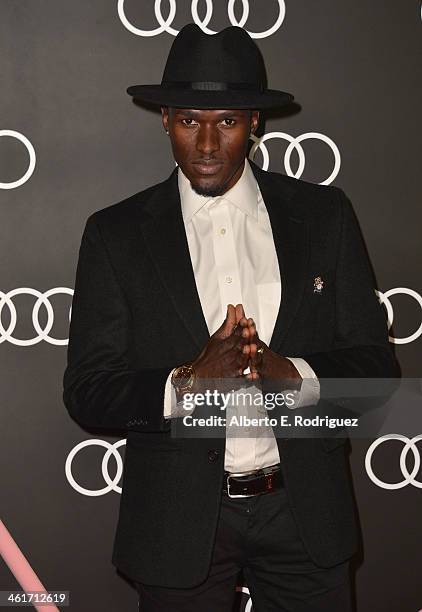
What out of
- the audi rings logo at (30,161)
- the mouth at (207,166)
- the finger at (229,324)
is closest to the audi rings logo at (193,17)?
the audi rings logo at (30,161)

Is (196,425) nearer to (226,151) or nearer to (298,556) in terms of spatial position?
(298,556)

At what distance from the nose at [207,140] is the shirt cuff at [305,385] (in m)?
0.50

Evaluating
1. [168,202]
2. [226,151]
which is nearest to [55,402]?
[168,202]

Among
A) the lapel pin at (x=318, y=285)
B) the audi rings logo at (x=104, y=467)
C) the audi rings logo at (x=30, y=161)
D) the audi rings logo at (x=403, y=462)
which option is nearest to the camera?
the lapel pin at (x=318, y=285)

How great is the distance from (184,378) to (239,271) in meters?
0.33

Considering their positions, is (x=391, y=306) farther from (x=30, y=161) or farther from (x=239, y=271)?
(x=30, y=161)

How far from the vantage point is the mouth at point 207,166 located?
199 cm

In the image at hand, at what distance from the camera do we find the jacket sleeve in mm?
1937

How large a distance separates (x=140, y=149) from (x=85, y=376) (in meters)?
0.79

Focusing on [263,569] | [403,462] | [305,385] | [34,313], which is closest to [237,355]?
[305,385]

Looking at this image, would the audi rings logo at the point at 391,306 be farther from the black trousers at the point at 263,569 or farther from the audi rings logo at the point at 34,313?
the audi rings logo at the point at 34,313

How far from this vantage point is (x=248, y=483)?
197 centimetres

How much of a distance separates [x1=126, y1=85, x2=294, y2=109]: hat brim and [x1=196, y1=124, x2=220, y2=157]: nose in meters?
0.06

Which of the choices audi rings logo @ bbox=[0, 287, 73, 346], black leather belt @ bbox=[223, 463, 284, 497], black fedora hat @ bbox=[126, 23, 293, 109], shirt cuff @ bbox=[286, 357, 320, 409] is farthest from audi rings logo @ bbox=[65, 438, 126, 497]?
black fedora hat @ bbox=[126, 23, 293, 109]
